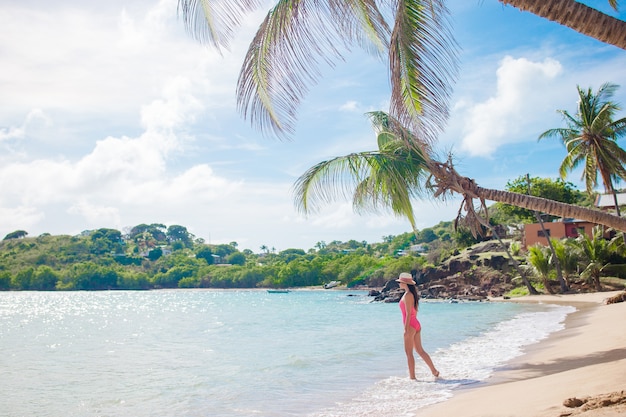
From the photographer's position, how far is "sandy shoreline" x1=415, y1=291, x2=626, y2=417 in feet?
17.3

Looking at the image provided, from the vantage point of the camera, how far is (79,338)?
892 inches

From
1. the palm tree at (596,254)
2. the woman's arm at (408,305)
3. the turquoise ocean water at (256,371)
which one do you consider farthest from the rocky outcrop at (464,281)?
the woman's arm at (408,305)

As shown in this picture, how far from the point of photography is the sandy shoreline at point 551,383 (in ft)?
17.3

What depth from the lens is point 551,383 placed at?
658 centimetres

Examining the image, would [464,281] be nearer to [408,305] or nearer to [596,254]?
[596,254]

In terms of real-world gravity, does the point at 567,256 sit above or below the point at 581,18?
below

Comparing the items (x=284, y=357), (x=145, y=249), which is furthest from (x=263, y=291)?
(x=284, y=357)

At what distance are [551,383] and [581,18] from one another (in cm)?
445

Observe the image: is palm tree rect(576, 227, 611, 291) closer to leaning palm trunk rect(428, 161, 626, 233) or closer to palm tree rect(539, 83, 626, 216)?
palm tree rect(539, 83, 626, 216)

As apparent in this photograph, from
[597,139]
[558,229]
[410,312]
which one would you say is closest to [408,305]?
[410,312]

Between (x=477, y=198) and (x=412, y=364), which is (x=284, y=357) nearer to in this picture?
(x=412, y=364)

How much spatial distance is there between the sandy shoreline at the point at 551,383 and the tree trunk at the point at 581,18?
120 inches

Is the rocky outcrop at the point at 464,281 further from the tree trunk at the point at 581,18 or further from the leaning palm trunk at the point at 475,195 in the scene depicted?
the tree trunk at the point at 581,18

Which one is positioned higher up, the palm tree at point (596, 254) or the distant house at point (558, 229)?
the distant house at point (558, 229)
